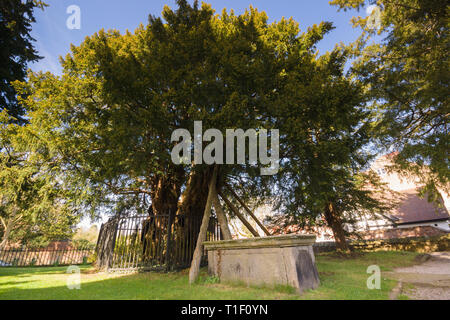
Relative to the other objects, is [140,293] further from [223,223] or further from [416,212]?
[416,212]

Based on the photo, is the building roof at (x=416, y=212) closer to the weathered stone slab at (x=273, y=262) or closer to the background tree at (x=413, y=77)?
the background tree at (x=413, y=77)

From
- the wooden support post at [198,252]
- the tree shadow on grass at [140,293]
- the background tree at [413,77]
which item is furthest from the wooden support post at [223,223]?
the background tree at [413,77]

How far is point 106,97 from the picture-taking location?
7438 millimetres

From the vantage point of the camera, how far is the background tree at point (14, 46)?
10430mm

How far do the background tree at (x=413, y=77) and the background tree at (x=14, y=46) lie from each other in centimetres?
1522

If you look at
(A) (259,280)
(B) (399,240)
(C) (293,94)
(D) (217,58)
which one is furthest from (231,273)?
(B) (399,240)

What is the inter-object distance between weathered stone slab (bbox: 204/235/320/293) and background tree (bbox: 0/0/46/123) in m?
11.9

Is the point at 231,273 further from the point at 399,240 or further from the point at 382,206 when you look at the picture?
the point at 399,240

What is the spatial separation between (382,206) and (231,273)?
12.0 metres

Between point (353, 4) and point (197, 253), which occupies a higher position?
point (353, 4)

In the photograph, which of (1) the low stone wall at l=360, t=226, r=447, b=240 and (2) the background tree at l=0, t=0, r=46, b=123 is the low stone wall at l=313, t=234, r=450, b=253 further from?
(2) the background tree at l=0, t=0, r=46, b=123

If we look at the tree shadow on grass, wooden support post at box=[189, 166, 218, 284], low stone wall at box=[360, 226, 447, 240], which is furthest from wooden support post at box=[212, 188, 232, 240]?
low stone wall at box=[360, 226, 447, 240]

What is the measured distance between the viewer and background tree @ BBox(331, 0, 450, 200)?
736 cm
